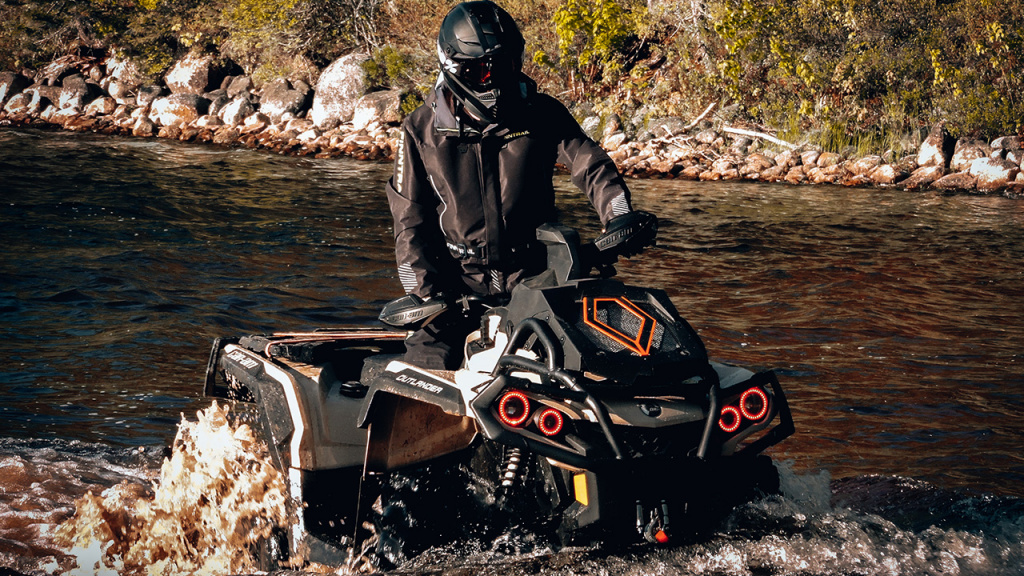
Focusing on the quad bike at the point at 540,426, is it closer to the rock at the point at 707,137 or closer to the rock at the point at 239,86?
the rock at the point at 707,137

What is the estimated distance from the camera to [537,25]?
23.5 m

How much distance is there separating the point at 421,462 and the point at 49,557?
2.02 meters

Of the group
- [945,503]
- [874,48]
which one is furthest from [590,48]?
[945,503]

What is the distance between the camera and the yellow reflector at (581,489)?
2824 millimetres

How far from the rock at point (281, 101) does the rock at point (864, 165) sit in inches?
503

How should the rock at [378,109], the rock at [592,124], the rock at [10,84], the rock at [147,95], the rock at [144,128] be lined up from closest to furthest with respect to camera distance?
the rock at [592,124] → the rock at [378,109] → the rock at [144,128] → the rock at [147,95] → the rock at [10,84]

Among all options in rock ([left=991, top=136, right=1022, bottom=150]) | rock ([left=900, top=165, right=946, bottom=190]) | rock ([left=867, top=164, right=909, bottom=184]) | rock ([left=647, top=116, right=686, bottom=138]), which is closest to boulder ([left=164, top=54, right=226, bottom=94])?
rock ([left=647, top=116, right=686, bottom=138])

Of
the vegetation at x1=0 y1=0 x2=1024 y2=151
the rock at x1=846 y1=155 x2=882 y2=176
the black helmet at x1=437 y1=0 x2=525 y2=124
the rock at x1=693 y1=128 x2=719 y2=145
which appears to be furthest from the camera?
the rock at x1=693 y1=128 x2=719 y2=145

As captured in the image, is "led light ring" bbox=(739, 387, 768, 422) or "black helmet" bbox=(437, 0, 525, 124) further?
"black helmet" bbox=(437, 0, 525, 124)

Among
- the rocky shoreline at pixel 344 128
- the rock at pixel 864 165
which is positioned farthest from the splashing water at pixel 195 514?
the rock at pixel 864 165

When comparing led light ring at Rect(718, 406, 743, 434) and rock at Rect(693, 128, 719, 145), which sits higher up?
led light ring at Rect(718, 406, 743, 434)

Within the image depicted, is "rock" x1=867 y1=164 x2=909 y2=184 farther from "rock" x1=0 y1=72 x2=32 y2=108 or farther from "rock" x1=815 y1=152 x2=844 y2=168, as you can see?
"rock" x1=0 y1=72 x2=32 y2=108

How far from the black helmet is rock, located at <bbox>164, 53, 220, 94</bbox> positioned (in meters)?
23.6

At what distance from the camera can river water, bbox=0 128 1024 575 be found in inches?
146
